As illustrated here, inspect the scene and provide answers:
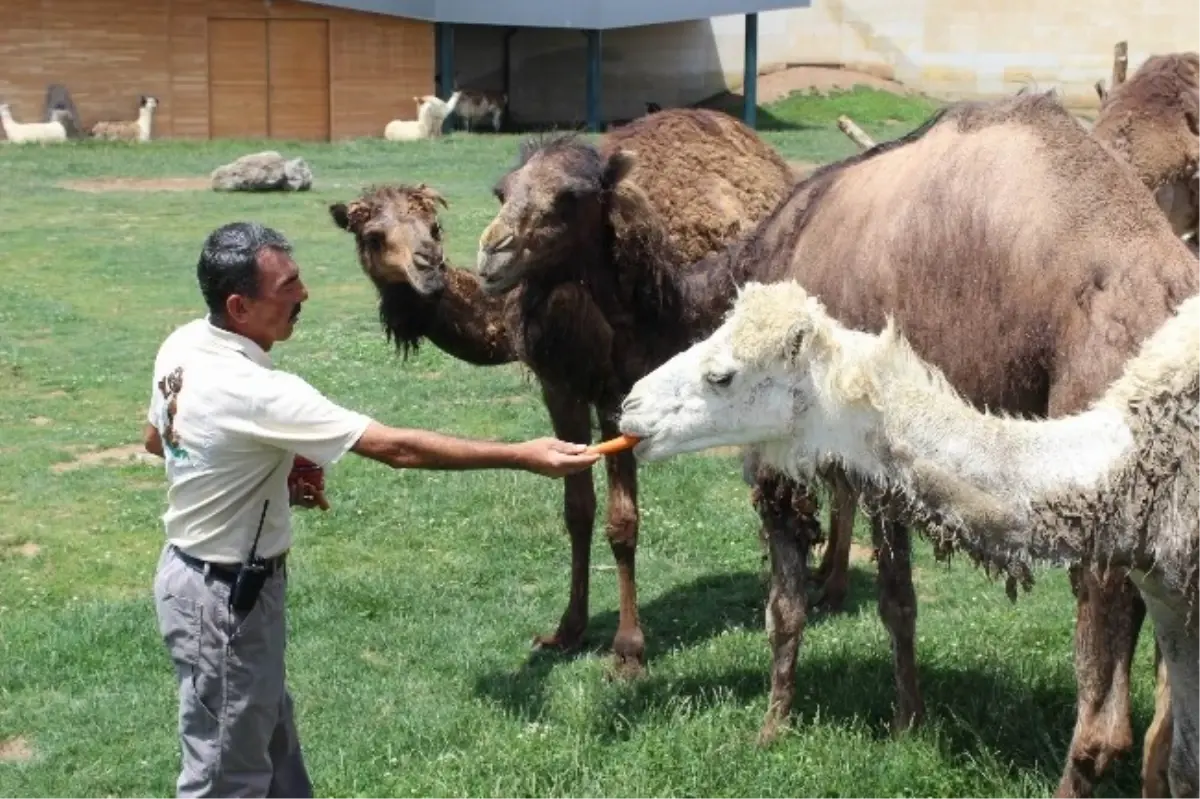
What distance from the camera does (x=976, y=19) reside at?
1654 inches

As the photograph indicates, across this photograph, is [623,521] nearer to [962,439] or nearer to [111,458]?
[962,439]

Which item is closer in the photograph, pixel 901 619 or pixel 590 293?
pixel 901 619

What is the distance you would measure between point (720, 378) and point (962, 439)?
719 millimetres

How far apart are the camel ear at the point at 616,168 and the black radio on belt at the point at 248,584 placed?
10.3ft

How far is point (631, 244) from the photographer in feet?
25.4

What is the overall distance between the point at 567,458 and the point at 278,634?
3.51 ft

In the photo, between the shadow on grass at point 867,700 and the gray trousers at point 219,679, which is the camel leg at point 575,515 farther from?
the gray trousers at point 219,679

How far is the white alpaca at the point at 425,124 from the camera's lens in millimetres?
36031

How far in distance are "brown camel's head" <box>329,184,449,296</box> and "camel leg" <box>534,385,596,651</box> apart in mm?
836

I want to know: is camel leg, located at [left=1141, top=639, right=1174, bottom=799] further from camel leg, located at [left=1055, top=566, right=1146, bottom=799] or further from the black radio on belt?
the black radio on belt

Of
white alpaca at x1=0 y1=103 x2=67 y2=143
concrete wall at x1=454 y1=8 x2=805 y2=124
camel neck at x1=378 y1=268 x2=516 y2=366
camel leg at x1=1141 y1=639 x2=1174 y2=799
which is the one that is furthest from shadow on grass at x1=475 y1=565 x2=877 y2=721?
concrete wall at x1=454 y1=8 x2=805 y2=124

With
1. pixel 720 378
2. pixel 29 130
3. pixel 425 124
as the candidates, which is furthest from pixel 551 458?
pixel 425 124

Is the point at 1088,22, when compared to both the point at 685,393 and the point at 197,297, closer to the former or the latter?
the point at 197,297

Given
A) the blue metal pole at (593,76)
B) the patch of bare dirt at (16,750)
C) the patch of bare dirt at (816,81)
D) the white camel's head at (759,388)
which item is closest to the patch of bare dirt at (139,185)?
the blue metal pole at (593,76)
